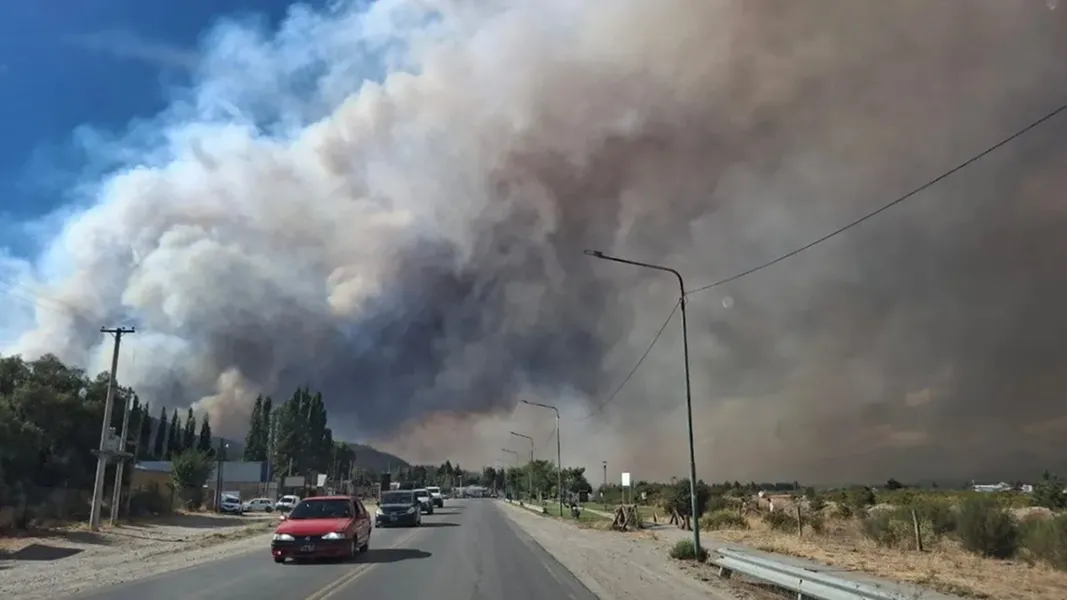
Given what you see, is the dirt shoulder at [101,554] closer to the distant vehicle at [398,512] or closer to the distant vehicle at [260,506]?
the distant vehicle at [398,512]

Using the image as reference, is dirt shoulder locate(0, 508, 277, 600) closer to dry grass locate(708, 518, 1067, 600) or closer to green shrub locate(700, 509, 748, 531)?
dry grass locate(708, 518, 1067, 600)

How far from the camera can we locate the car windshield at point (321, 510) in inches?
906

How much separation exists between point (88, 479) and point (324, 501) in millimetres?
40311

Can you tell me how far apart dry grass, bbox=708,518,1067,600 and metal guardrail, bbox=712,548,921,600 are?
3403 mm

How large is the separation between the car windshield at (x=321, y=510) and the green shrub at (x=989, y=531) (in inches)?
844

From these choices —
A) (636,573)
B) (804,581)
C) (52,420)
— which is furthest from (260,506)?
(804,581)

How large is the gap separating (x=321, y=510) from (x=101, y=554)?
34.2ft

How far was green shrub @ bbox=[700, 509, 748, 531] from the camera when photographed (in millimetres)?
44938

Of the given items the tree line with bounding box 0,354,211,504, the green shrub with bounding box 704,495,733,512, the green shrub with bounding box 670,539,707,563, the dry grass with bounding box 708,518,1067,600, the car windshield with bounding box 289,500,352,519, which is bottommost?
the dry grass with bounding box 708,518,1067,600

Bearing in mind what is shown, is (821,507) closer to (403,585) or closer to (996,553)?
(996,553)

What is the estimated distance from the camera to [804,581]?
598 inches

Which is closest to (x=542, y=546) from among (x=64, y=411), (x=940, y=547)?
(x=940, y=547)

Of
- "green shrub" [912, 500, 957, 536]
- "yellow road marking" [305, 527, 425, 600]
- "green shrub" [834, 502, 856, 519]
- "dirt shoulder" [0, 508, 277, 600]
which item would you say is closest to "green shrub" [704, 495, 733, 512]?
"green shrub" [834, 502, 856, 519]

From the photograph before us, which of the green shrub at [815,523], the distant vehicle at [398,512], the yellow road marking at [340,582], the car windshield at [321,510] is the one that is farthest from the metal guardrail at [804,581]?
the distant vehicle at [398,512]
